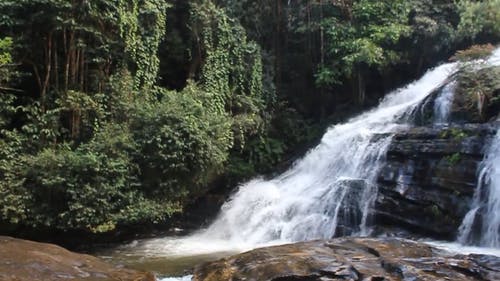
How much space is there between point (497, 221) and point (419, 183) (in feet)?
5.57

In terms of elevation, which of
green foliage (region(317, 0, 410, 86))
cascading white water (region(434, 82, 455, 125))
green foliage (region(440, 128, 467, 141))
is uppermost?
green foliage (region(317, 0, 410, 86))

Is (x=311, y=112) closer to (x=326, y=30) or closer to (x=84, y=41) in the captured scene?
(x=326, y=30)

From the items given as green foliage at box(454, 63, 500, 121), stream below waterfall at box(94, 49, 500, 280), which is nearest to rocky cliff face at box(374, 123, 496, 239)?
stream below waterfall at box(94, 49, 500, 280)

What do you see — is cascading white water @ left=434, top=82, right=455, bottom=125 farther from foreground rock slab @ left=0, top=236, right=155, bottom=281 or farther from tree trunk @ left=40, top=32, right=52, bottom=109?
tree trunk @ left=40, top=32, right=52, bottom=109

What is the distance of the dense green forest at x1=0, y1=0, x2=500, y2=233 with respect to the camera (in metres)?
9.80

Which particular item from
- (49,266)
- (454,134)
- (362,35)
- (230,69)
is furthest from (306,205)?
(362,35)

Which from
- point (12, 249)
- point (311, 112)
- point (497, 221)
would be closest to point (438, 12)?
point (311, 112)

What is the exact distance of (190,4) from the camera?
13477mm

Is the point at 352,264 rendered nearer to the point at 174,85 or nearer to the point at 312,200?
the point at 312,200

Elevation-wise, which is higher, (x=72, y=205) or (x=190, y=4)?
(x=190, y=4)

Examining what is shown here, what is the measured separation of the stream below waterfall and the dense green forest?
0.95 metres

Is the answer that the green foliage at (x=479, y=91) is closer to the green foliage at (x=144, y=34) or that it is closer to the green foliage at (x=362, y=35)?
the green foliage at (x=362, y=35)

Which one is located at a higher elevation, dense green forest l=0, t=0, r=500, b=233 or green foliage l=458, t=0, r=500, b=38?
green foliage l=458, t=0, r=500, b=38

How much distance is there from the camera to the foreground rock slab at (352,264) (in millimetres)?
5562
